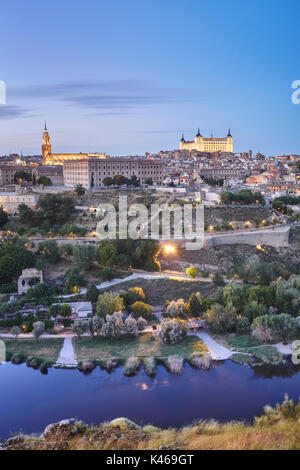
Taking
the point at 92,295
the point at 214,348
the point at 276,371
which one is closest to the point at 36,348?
the point at 92,295

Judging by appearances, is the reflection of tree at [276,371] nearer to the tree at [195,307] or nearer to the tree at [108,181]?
the tree at [195,307]

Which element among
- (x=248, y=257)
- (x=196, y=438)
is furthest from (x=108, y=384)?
(x=248, y=257)

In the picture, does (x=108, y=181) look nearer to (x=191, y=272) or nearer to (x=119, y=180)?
(x=119, y=180)

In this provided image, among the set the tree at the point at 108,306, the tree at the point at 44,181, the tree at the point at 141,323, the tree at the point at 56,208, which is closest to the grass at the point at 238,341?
the tree at the point at 141,323

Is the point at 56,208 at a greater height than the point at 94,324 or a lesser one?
greater

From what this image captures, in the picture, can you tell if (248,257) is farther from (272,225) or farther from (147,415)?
(147,415)

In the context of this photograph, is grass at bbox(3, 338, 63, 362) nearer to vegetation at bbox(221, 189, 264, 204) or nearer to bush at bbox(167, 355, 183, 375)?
bush at bbox(167, 355, 183, 375)
